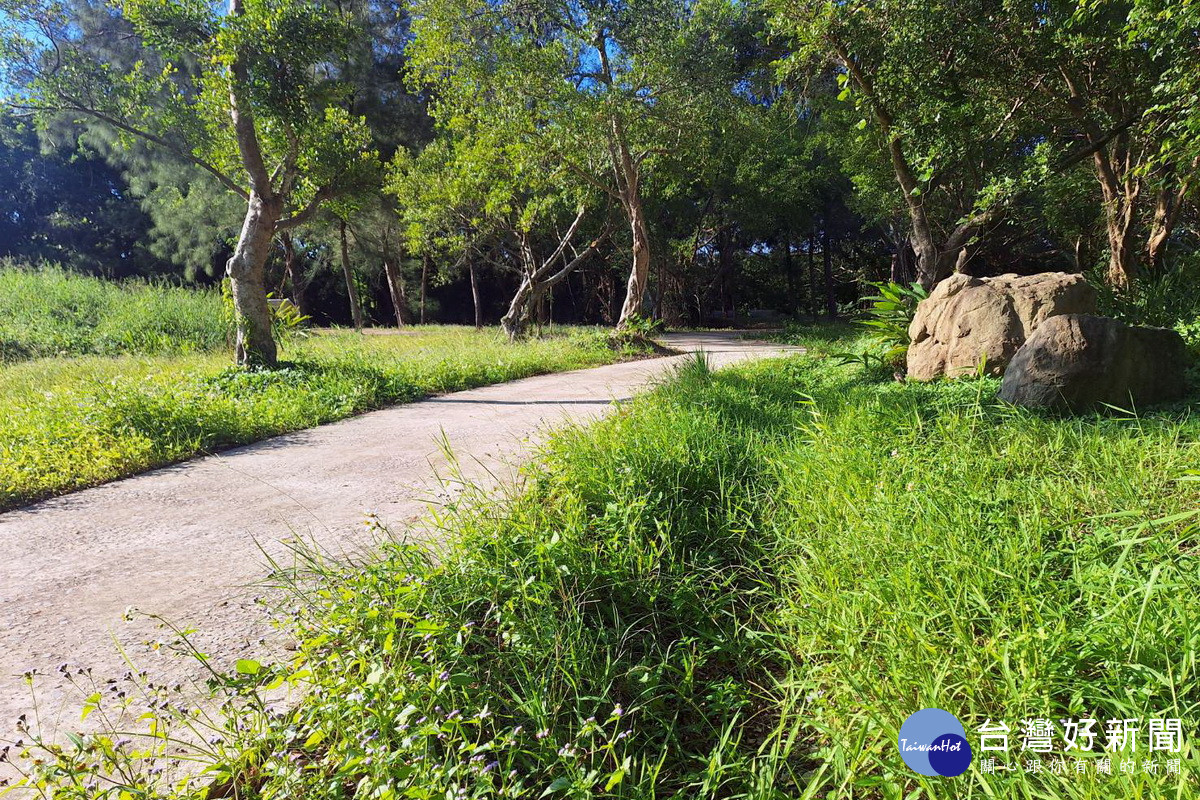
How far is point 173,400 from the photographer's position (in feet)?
15.1

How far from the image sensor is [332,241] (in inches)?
740

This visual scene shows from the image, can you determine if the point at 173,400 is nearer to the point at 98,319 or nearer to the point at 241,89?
the point at 241,89

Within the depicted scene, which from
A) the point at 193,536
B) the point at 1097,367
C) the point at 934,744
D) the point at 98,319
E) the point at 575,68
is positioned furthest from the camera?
the point at 98,319

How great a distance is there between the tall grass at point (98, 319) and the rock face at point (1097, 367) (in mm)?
10392

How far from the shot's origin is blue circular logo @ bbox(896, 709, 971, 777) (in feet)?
3.81

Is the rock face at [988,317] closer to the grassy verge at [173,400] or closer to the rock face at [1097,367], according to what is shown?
the rock face at [1097,367]

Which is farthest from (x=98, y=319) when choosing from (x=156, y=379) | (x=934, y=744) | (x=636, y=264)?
(x=934, y=744)

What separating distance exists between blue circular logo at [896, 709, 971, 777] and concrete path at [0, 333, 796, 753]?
173 centimetres

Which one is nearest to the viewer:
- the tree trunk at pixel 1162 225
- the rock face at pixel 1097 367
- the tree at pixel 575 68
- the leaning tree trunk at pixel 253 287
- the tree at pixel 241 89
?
the rock face at pixel 1097 367

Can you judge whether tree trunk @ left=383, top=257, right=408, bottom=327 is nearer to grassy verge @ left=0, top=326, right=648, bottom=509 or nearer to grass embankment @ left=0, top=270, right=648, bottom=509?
grass embankment @ left=0, top=270, right=648, bottom=509

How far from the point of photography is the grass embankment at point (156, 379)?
355 cm

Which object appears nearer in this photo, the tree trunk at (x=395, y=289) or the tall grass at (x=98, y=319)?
the tall grass at (x=98, y=319)

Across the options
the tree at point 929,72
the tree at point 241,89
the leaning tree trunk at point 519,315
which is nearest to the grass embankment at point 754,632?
the tree at point 929,72

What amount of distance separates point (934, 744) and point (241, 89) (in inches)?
296
